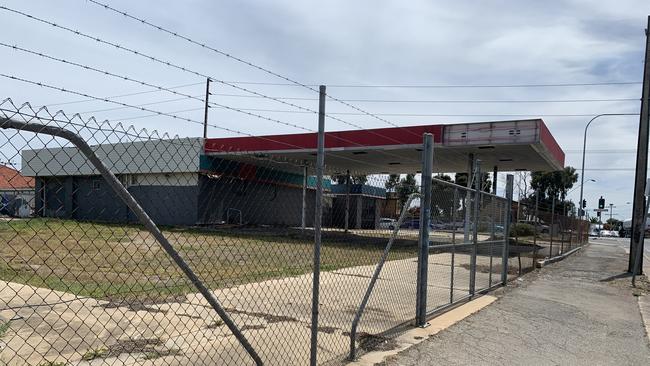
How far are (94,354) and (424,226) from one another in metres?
4.33

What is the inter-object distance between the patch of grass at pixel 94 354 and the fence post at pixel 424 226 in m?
4.03

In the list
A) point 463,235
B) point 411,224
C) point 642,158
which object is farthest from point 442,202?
point 642,158

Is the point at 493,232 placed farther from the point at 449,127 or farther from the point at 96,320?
the point at 449,127

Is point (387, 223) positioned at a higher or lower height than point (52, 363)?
higher

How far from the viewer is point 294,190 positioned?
35312 millimetres

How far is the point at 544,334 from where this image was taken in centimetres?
775

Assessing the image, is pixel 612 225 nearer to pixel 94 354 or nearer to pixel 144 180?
pixel 144 180

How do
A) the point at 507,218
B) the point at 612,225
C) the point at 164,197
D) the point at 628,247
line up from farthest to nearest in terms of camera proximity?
the point at 612,225 < the point at 628,247 < the point at 507,218 < the point at 164,197

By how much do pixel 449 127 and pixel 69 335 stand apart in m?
20.3

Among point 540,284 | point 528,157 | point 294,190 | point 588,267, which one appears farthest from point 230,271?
point 294,190

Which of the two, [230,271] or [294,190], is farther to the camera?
[294,190]

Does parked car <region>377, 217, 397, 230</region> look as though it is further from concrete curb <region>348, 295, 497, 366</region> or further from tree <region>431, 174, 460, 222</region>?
concrete curb <region>348, 295, 497, 366</region>

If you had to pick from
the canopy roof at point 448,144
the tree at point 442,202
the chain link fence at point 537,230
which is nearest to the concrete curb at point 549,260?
the chain link fence at point 537,230

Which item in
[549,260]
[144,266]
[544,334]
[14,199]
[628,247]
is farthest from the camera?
[628,247]
